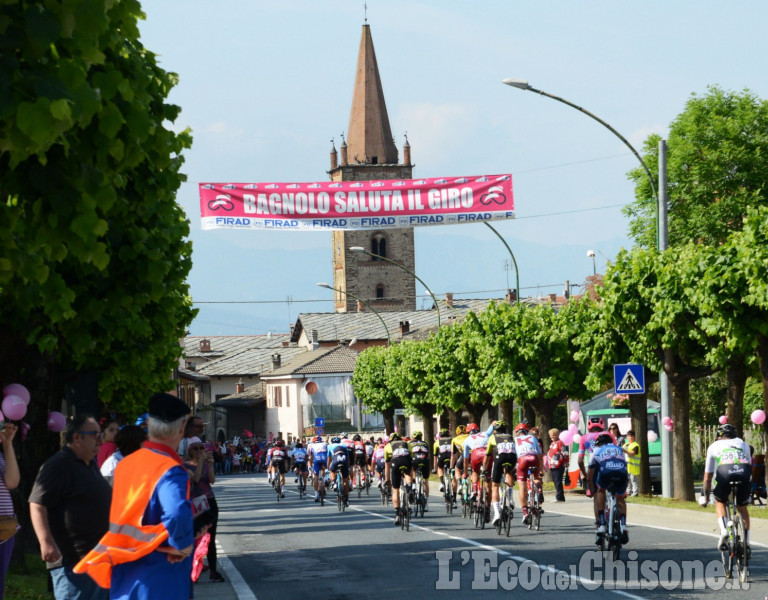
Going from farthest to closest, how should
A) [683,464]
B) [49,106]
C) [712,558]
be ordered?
[683,464]
[712,558]
[49,106]

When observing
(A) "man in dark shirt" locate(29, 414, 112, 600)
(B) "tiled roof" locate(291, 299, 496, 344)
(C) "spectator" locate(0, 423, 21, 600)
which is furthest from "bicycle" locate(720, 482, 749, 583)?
(B) "tiled roof" locate(291, 299, 496, 344)

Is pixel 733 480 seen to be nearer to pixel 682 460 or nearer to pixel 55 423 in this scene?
pixel 55 423

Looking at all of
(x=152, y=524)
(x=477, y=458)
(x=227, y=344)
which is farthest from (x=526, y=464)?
(x=227, y=344)

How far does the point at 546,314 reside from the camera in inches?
1592

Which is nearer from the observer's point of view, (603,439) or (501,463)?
(603,439)

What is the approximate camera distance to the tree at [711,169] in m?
48.9

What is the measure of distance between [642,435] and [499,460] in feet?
34.7

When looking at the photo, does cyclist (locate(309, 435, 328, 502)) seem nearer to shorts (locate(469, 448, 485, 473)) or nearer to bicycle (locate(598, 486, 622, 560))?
shorts (locate(469, 448, 485, 473))

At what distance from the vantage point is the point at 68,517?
8648 mm

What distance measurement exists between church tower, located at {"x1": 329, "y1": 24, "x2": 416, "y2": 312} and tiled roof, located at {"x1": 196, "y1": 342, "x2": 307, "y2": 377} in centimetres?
864

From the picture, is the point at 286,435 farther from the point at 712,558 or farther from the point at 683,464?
the point at 712,558

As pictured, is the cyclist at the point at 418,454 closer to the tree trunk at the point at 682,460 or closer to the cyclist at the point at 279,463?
the tree trunk at the point at 682,460

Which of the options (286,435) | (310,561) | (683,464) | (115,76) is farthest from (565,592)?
(286,435)

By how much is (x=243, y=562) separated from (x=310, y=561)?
1.12 meters
